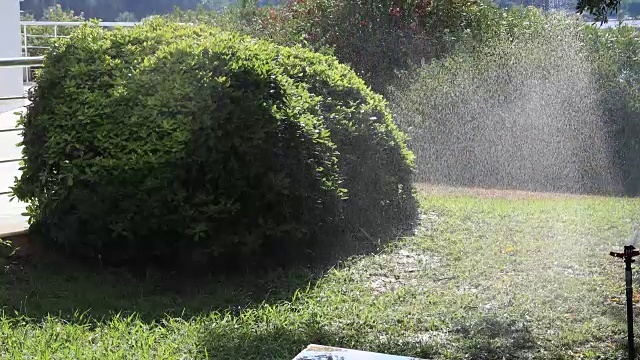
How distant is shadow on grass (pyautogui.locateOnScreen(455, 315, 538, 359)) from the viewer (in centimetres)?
413

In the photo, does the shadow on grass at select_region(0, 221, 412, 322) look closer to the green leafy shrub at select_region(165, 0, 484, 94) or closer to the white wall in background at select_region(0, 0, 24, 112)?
the green leafy shrub at select_region(165, 0, 484, 94)

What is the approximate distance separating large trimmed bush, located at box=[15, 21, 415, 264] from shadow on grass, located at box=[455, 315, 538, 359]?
1.47 metres

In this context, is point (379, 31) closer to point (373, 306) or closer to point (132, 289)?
point (132, 289)

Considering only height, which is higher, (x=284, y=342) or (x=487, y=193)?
(x=487, y=193)

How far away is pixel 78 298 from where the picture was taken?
5141 mm

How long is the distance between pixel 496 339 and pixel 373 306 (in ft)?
2.45

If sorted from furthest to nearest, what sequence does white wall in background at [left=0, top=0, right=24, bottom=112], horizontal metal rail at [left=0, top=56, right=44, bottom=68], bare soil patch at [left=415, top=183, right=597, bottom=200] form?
white wall in background at [left=0, top=0, right=24, bottom=112]
bare soil patch at [left=415, top=183, right=597, bottom=200]
horizontal metal rail at [left=0, top=56, right=44, bottom=68]

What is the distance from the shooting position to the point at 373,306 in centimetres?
481

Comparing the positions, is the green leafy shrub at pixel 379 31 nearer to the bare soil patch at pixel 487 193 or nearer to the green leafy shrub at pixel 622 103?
the green leafy shrub at pixel 622 103

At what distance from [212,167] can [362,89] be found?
72.4 inches

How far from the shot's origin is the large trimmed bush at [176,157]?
5508 mm

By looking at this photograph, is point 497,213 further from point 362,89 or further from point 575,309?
point 575,309

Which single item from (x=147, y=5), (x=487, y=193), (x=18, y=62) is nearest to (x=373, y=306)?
(x=18, y=62)

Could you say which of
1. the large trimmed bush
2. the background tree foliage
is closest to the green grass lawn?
the large trimmed bush
